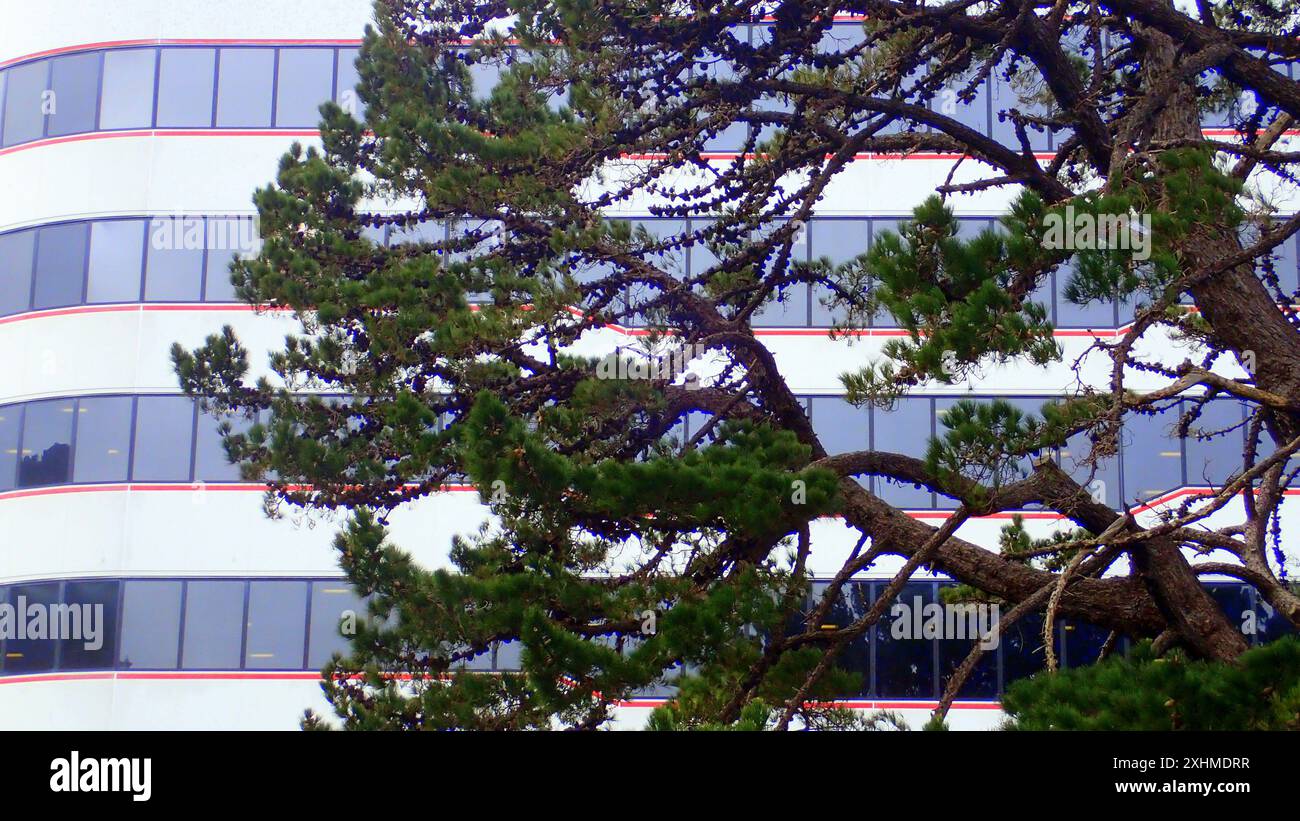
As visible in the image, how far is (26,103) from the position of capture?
66.7ft

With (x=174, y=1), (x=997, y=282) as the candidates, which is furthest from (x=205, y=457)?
(x=997, y=282)

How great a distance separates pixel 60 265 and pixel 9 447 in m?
2.82

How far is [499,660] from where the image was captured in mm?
18812

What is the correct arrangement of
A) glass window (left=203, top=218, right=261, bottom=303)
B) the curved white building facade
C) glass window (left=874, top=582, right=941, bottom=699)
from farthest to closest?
glass window (left=203, top=218, right=261, bottom=303) → the curved white building facade → glass window (left=874, top=582, right=941, bottom=699)

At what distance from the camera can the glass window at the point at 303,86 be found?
19891 millimetres

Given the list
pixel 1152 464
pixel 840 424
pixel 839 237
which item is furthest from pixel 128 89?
pixel 1152 464

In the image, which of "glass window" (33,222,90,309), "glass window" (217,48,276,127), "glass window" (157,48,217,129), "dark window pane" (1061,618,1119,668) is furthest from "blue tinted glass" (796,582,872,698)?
"glass window" (33,222,90,309)

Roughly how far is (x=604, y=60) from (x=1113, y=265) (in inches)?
124

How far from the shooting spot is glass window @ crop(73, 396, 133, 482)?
19250 mm

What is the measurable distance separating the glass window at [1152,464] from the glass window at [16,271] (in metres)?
16.4

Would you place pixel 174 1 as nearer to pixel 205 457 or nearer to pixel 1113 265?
pixel 205 457

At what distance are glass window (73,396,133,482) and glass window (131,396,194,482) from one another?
0.56 feet

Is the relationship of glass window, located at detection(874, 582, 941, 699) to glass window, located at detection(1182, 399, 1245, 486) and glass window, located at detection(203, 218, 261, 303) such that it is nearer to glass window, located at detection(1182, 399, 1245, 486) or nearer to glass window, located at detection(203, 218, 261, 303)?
glass window, located at detection(1182, 399, 1245, 486)

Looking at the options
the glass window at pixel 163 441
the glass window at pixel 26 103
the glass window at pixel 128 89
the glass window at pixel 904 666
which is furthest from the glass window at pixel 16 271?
the glass window at pixel 904 666
